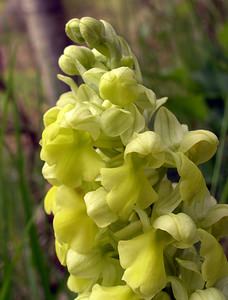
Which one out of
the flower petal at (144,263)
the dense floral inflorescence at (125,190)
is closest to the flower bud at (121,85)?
the dense floral inflorescence at (125,190)

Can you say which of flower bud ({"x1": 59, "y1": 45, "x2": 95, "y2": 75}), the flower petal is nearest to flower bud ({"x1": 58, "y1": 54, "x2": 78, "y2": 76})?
flower bud ({"x1": 59, "y1": 45, "x2": 95, "y2": 75})

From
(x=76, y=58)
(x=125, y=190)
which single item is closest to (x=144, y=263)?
(x=125, y=190)

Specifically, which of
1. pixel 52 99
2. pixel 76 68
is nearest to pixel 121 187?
pixel 76 68

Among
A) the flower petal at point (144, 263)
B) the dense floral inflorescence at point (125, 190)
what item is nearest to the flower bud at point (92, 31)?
the dense floral inflorescence at point (125, 190)

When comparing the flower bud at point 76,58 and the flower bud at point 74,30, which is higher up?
the flower bud at point 74,30

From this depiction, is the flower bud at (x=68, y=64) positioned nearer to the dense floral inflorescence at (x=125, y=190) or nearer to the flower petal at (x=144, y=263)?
the dense floral inflorescence at (x=125, y=190)

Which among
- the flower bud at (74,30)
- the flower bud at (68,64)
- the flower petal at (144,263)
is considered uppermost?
the flower bud at (74,30)

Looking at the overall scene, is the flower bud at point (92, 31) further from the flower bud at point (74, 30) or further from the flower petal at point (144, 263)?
the flower petal at point (144, 263)

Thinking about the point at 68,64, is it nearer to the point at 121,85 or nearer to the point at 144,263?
the point at 121,85

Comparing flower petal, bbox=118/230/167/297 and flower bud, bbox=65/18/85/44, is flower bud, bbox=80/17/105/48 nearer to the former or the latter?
flower bud, bbox=65/18/85/44

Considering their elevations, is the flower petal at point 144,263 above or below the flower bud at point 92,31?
below
